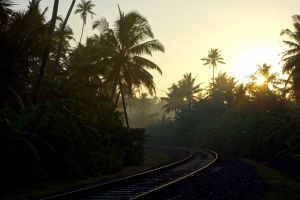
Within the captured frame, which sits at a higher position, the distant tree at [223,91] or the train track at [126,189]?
the distant tree at [223,91]

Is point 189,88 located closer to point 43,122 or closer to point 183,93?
point 183,93

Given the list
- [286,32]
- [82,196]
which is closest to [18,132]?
[82,196]

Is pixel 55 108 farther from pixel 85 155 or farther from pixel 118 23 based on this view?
pixel 118 23

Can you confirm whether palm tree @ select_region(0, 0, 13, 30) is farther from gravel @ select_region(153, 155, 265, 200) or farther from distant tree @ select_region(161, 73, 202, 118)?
distant tree @ select_region(161, 73, 202, 118)

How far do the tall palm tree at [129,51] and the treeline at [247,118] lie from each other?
9.15 meters

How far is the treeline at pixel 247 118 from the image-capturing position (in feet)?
82.3

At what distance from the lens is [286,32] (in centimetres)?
4172

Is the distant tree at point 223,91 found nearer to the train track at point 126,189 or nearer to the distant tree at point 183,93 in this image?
the distant tree at point 183,93

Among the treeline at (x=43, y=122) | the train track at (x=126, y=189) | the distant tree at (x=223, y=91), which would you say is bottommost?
the train track at (x=126, y=189)

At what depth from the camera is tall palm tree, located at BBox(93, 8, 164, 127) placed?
30.8 m

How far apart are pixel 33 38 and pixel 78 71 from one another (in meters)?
14.7

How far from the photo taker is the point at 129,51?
31453mm

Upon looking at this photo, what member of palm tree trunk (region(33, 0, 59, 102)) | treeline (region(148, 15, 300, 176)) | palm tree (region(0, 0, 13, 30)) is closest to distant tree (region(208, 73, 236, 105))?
treeline (region(148, 15, 300, 176))

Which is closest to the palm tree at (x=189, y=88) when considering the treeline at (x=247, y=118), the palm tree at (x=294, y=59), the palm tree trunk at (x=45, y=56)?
the treeline at (x=247, y=118)
